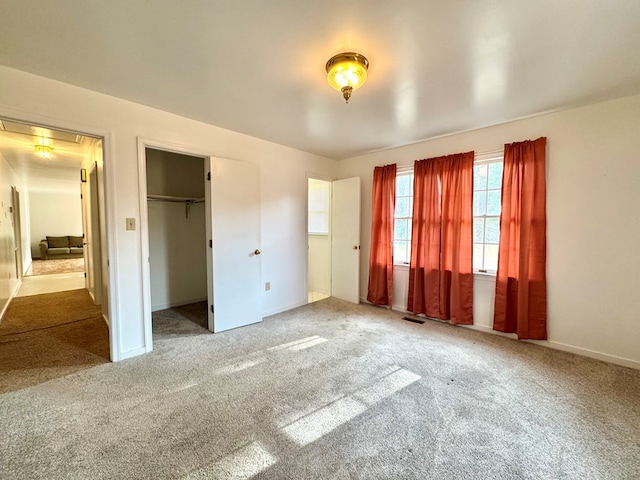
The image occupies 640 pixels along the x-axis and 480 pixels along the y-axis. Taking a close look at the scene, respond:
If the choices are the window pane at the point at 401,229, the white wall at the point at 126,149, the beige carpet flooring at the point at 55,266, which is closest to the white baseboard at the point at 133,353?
the white wall at the point at 126,149

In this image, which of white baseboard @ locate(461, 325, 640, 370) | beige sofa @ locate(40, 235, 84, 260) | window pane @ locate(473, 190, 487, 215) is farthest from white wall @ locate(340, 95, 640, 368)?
beige sofa @ locate(40, 235, 84, 260)

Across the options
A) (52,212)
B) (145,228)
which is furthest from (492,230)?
(52,212)

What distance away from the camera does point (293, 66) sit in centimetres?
198

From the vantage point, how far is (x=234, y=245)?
3373 millimetres

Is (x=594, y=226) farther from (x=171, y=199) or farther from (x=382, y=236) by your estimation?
(x=171, y=199)

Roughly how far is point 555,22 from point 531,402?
2492mm

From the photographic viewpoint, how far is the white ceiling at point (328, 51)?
1467 millimetres

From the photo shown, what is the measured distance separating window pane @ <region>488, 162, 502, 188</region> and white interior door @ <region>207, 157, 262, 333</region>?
2.91 m

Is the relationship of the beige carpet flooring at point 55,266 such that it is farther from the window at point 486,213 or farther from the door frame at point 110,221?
the window at point 486,213

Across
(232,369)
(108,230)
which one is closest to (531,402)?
(232,369)

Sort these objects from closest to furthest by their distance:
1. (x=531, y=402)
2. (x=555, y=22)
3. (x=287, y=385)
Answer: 1. (x=555, y=22)
2. (x=531, y=402)
3. (x=287, y=385)

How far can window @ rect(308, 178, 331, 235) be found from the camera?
17.4ft

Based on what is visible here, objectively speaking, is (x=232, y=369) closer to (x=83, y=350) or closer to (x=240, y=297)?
(x=240, y=297)

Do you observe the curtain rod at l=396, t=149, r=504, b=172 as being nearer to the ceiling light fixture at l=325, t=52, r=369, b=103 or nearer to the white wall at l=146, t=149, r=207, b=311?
the ceiling light fixture at l=325, t=52, r=369, b=103
